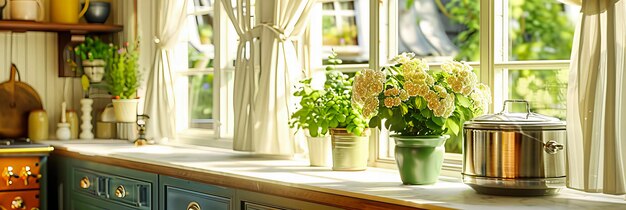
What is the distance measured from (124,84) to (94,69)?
29 cm

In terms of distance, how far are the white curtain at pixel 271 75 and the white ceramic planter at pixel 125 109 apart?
1410mm

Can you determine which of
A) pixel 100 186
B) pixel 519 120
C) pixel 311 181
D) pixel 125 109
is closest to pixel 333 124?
pixel 311 181

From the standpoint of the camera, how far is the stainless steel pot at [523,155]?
2.88m

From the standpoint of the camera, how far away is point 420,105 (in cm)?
317

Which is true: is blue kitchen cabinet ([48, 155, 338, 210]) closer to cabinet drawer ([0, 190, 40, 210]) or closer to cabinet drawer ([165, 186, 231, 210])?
cabinet drawer ([165, 186, 231, 210])

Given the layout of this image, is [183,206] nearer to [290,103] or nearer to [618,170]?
[290,103]

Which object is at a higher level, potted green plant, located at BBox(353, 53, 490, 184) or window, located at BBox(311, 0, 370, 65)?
window, located at BBox(311, 0, 370, 65)

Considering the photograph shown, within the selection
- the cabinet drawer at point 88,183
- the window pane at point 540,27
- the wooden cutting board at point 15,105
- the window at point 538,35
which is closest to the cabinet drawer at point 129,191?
the cabinet drawer at point 88,183

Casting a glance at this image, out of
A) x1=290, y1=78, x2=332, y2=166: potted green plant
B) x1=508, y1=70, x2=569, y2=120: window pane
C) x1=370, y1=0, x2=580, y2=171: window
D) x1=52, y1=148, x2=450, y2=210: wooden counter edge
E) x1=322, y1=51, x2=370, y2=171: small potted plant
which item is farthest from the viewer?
x1=370, y1=0, x2=580, y2=171: window

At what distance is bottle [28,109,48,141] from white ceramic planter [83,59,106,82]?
0.36 metres

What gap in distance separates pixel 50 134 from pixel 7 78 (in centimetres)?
43

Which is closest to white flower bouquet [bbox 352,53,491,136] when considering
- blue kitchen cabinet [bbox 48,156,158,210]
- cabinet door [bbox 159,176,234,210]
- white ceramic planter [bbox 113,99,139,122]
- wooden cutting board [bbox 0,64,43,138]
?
cabinet door [bbox 159,176,234,210]

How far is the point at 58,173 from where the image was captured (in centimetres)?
538

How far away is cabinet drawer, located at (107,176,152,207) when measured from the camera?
443 cm
